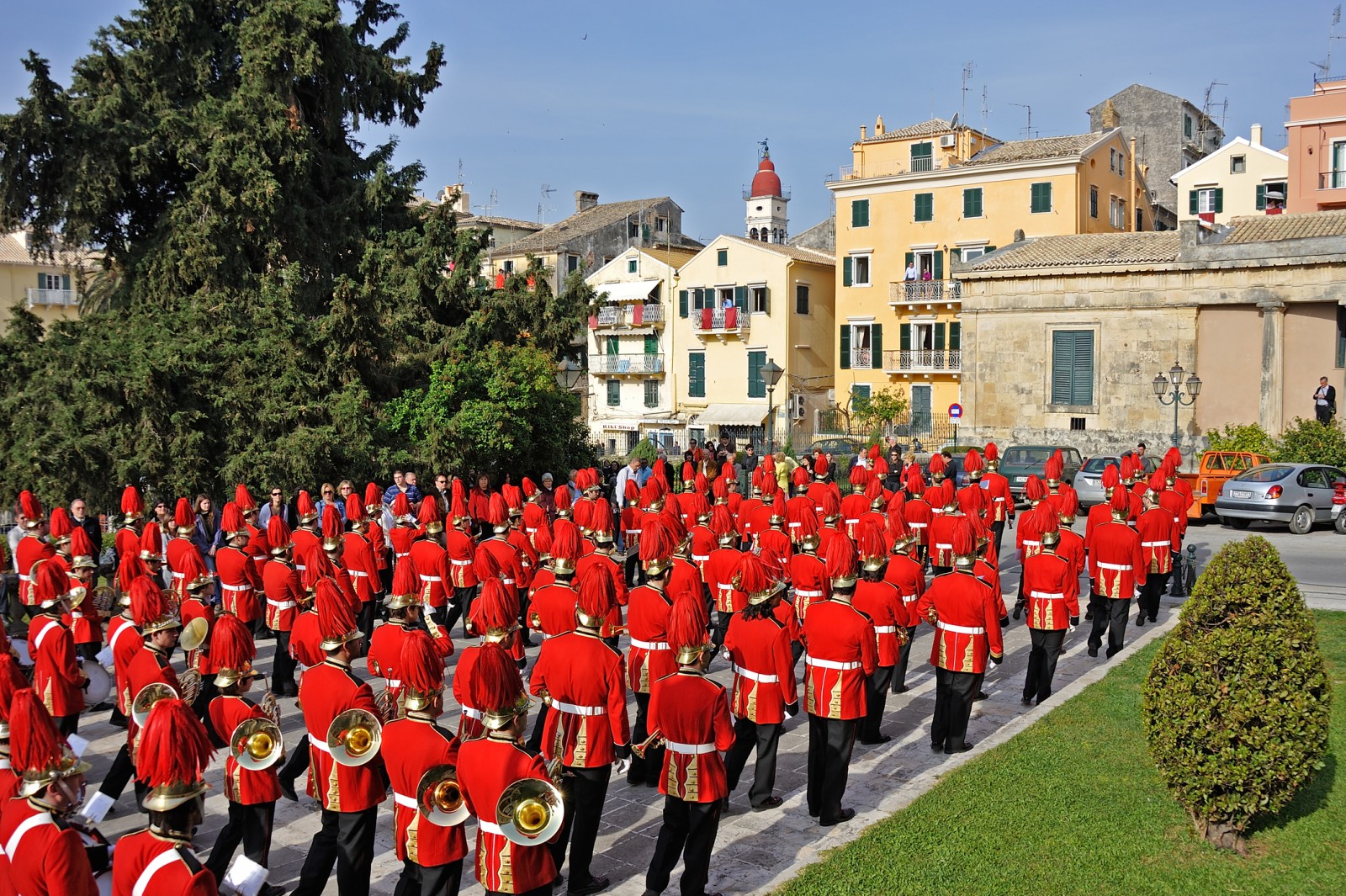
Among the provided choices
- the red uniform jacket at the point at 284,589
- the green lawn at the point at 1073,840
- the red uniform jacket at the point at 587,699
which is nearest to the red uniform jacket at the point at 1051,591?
the green lawn at the point at 1073,840

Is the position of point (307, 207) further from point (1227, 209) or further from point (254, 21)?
point (1227, 209)

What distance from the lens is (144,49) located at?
79.4 ft

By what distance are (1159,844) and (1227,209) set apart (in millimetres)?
51289

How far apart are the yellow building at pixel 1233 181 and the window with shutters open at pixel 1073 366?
18.2m

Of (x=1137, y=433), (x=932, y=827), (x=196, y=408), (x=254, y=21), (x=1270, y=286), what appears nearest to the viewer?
(x=932, y=827)

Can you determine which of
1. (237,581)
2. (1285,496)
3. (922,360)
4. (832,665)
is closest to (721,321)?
(922,360)

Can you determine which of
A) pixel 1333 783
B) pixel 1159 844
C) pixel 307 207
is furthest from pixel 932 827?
pixel 307 207

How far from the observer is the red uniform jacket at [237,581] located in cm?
1190

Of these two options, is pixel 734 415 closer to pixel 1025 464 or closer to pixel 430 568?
pixel 1025 464

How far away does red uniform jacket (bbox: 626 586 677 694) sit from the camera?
9.13 m

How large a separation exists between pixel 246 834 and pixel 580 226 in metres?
50.5

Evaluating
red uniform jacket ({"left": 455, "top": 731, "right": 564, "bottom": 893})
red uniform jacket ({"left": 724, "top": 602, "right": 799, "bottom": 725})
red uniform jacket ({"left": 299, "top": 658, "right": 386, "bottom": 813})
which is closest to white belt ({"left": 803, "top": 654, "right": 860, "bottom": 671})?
red uniform jacket ({"left": 724, "top": 602, "right": 799, "bottom": 725})

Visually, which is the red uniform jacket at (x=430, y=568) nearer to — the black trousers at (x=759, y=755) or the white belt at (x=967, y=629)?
the black trousers at (x=759, y=755)

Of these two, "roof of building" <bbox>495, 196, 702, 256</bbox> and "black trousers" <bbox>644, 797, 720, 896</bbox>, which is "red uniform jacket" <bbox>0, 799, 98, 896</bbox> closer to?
"black trousers" <bbox>644, 797, 720, 896</bbox>
